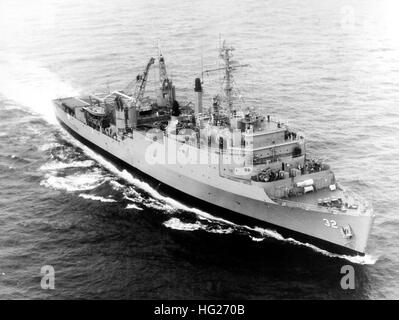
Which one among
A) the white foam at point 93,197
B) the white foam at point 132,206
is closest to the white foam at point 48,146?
the white foam at point 93,197

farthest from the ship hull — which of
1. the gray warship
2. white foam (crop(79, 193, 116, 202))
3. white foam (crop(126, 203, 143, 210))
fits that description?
white foam (crop(79, 193, 116, 202))

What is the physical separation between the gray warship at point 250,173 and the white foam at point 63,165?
473 centimetres

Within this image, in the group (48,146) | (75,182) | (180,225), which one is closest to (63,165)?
(75,182)

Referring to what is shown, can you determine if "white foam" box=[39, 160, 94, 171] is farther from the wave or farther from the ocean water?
the wave

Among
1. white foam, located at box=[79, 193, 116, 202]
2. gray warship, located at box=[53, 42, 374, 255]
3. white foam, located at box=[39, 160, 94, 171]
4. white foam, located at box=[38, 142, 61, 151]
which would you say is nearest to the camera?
gray warship, located at box=[53, 42, 374, 255]

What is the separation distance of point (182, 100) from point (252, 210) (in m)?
25.0

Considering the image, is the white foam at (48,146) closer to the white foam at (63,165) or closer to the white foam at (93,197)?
the white foam at (63,165)

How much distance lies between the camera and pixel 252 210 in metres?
33.7

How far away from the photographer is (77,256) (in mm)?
31312

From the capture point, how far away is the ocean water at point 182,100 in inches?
1156

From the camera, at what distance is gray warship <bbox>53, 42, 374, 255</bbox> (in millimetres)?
31281

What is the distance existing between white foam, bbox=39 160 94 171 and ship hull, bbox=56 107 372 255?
4.60m

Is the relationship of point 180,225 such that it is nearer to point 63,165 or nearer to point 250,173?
point 250,173
